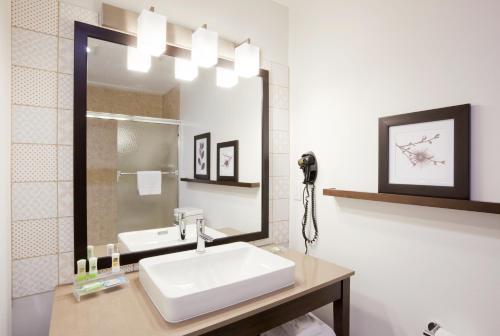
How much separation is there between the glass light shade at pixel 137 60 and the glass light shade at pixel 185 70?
15cm

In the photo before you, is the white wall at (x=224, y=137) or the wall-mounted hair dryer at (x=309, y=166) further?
the wall-mounted hair dryer at (x=309, y=166)

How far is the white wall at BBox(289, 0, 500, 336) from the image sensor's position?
1013mm

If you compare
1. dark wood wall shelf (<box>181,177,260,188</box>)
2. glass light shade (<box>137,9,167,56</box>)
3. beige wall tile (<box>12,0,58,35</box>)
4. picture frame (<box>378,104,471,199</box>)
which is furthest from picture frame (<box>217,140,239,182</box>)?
beige wall tile (<box>12,0,58,35</box>)

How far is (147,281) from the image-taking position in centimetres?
105

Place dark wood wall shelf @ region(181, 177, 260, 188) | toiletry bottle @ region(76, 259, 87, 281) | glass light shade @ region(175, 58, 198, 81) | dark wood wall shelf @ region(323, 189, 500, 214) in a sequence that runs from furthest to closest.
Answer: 1. dark wood wall shelf @ region(181, 177, 260, 188)
2. glass light shade @ region(175, 58, 198, 81)
3. toiletry bottle @ region(76, 259, 87, 281)
4. dark wood wall shelf @ region(323, 189, 500, 214)

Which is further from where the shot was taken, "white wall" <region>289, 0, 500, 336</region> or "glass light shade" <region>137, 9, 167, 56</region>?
"glass light shade" <region>137, 9, 167, 56</region>

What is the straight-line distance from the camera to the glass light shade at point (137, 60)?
1.29 meters

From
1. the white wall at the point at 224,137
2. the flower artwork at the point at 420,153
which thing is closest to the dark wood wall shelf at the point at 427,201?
the flower artwork at the point at 420,153

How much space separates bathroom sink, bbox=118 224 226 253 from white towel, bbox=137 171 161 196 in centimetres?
20

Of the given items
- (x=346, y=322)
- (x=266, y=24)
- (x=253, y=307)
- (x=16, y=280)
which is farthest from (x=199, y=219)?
(x=266, y=24)

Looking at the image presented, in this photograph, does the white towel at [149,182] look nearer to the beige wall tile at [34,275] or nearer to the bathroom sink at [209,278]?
the bathroom sink at [209,278]

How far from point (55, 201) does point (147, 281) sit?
52 centimetres

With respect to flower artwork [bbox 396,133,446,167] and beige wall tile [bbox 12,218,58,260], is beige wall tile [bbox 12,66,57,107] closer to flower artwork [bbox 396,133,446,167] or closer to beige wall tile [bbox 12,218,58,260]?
beige wall tile [bbox 12,218,58,260]

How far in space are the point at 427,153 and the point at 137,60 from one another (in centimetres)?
142
